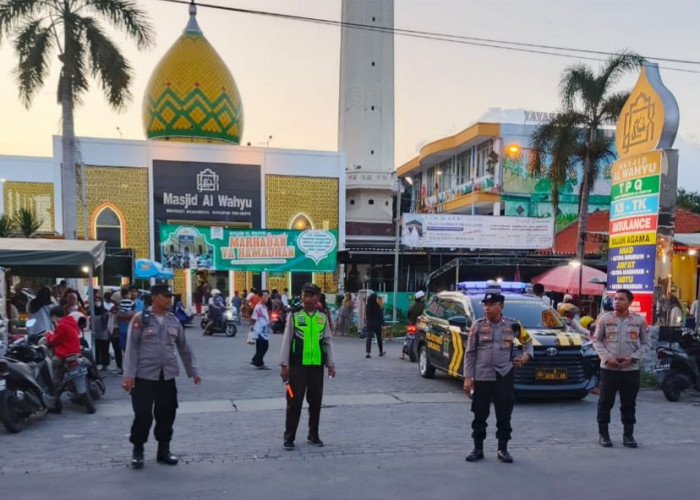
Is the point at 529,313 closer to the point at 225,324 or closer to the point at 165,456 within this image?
the point at 165,456

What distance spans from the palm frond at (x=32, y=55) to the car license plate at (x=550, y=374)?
17.0 metres

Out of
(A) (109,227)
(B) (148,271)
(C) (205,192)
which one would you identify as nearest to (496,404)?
(B) (148,271)

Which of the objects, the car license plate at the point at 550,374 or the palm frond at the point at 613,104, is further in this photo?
the palm frond at the point at 613,104

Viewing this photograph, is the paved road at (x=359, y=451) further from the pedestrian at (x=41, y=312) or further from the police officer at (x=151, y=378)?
the pedestrian at (x=41, y=312)

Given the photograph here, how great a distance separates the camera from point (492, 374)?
235 inches

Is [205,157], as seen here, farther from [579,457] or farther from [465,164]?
[579,457]

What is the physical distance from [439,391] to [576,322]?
2.72 metres

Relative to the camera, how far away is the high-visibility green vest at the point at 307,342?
249 inches

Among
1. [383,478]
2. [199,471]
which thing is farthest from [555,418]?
[199,471]

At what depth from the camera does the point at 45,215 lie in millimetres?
30688

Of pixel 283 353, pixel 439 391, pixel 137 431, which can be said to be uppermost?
pixel 283 353

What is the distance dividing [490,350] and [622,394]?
1.77 meters

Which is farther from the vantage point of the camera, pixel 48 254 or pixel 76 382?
pixel 48 254

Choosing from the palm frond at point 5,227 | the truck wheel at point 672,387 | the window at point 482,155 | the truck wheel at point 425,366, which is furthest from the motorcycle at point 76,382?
the window at point 482,155
